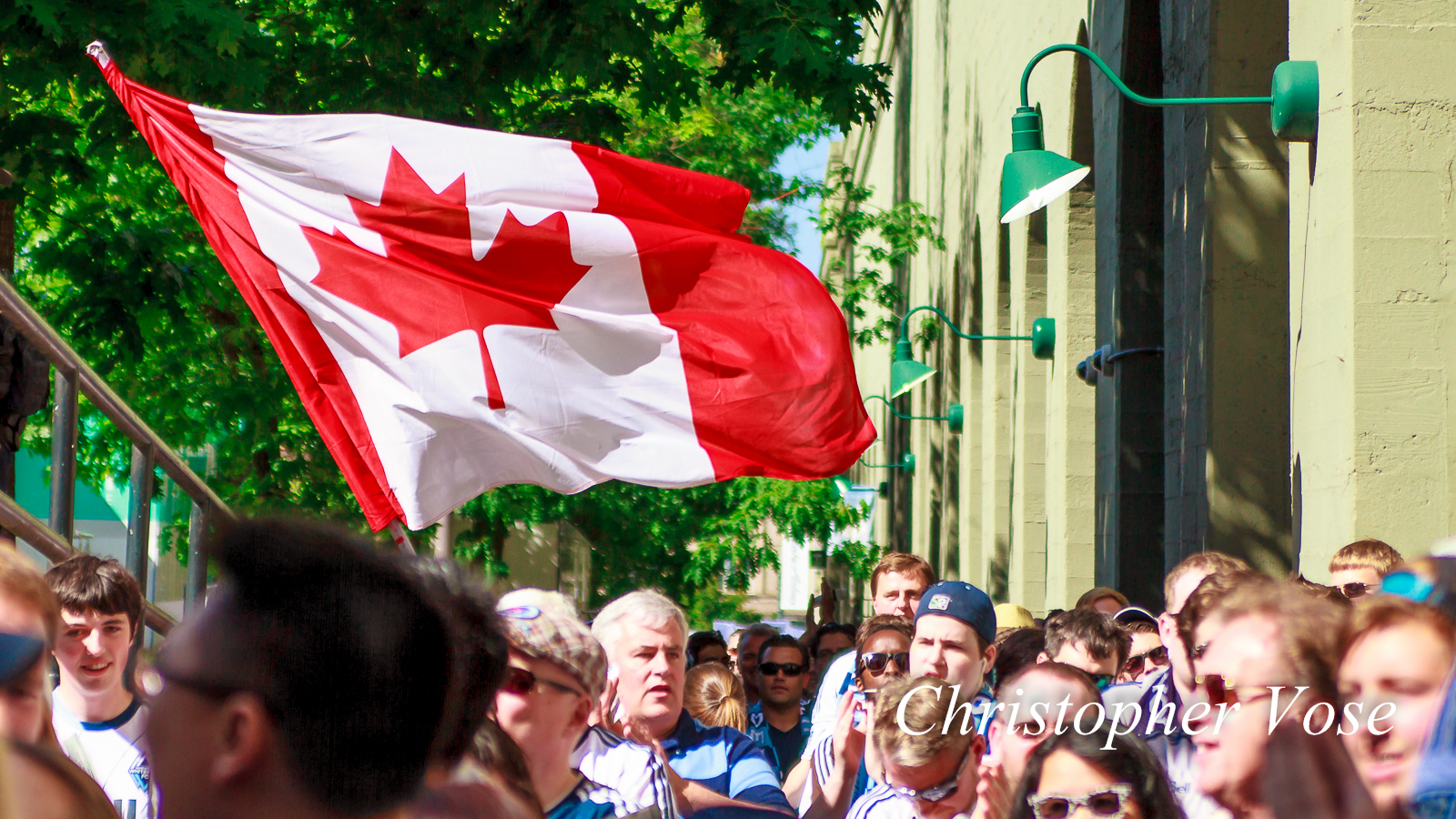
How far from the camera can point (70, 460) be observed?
6.44 metres

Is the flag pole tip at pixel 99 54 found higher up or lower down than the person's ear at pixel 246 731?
higher up

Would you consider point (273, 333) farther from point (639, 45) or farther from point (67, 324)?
point (67, 324)

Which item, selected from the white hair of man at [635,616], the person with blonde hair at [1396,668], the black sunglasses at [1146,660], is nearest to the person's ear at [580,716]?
the white hair of man at [635,616]

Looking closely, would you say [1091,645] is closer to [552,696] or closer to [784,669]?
[784,669]

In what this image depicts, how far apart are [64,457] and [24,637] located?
5185 millimetres

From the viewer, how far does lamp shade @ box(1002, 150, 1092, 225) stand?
7.79 meters

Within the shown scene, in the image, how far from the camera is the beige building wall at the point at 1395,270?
606 centimetres

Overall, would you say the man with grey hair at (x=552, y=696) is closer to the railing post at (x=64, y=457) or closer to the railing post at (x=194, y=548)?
the railing post at (x=64, y=457)

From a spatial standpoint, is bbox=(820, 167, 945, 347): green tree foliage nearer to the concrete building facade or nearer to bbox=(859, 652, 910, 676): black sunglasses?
the concrete building facade

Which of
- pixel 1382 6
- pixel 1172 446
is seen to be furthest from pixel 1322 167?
pixel 1172 446

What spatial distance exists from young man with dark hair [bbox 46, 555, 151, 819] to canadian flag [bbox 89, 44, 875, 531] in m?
1.42

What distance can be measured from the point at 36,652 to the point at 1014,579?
46.9 ft

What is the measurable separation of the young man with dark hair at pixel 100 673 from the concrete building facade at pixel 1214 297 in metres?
4.62

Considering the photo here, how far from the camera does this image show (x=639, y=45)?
911 cm
